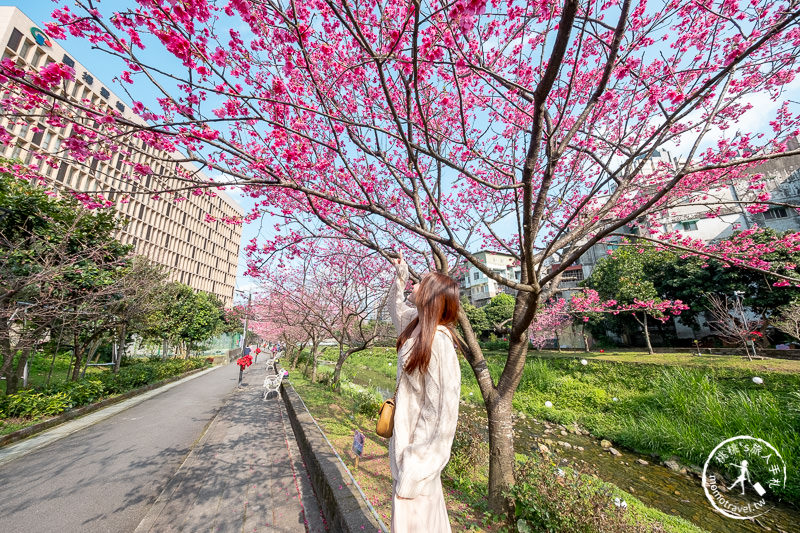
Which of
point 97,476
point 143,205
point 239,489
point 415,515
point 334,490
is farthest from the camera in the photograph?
point 143,205

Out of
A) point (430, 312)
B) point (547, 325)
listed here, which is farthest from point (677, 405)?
point (547, 325)

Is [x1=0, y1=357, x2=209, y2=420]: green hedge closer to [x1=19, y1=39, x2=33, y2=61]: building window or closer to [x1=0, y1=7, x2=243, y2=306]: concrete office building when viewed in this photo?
[x1=0, y1=7, x2=243, y2=306]: concrete office building

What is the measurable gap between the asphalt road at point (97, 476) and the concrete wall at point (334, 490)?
1.98 meters

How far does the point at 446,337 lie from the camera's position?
1.80 meters

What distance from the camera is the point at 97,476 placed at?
450cm

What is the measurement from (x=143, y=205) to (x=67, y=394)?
127ft

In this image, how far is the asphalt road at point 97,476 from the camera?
136 inches

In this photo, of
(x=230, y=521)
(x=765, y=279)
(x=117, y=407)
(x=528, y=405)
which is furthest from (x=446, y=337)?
(x=765, y=279)

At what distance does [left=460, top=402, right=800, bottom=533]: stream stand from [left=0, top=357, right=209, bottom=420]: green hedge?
10.9 meters

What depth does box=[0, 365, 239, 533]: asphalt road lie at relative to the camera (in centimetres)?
346

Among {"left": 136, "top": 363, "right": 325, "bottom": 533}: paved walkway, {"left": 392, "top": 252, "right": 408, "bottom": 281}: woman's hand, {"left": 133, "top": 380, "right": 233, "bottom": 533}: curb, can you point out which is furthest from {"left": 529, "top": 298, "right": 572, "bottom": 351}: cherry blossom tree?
{"left": 392, "top": 252, "right": 408, "bottom": 281}: woman's hand

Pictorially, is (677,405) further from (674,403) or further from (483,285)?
(483,285)

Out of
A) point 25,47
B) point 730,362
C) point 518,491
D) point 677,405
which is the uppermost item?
A: point 25,47

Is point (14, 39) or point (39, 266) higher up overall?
point (14, 39)
